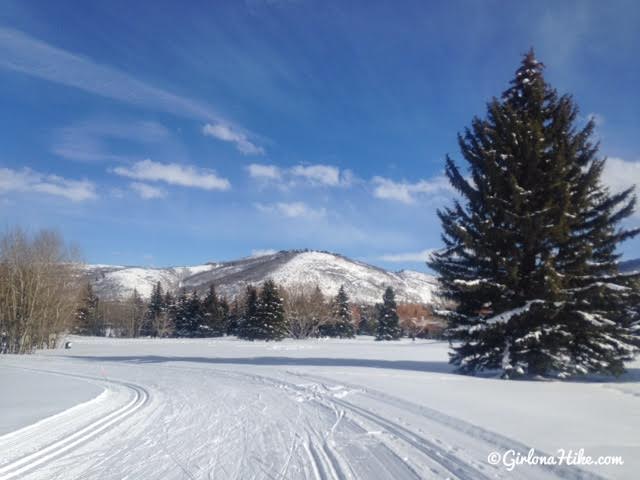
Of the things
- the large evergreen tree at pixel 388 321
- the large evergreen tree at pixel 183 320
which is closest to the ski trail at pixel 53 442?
the large evergreen tree at pixel 388 321

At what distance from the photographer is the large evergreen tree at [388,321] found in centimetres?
6250

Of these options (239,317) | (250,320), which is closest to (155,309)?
(239,317)

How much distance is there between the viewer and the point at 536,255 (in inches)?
546

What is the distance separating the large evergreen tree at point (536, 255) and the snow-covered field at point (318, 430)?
1.74 meters

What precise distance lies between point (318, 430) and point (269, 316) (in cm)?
4598

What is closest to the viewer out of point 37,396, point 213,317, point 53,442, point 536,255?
point 53,442

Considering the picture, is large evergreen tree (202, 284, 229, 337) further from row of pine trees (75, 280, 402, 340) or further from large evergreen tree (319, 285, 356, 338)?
large evergreen tree (319, 285, 356, 338)

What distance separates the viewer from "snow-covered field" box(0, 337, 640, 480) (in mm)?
4992

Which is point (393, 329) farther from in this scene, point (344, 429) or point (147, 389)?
point (344, 429)

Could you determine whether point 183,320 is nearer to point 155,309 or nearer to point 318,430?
point 155,309

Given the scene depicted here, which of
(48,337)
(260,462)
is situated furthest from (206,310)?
(260,462)

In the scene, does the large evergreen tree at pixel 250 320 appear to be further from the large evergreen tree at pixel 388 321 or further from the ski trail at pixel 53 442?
the ski trail at pixel 53 442

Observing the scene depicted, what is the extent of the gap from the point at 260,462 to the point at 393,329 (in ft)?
197

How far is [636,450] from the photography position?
512cm
